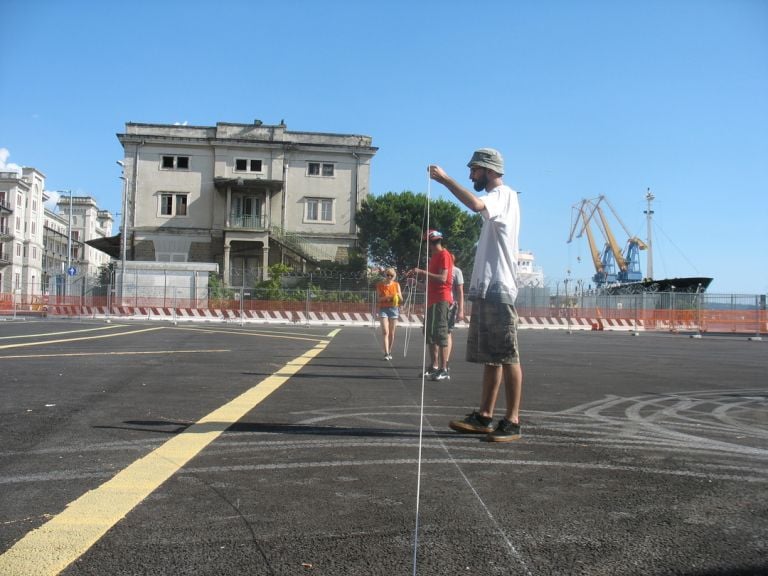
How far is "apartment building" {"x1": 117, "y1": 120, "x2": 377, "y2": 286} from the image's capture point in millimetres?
44469

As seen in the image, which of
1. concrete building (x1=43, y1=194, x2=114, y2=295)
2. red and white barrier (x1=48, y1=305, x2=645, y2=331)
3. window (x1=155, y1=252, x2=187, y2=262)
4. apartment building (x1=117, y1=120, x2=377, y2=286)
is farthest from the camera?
concrete building (x1=43, y1=194, x2=114, y2=295)

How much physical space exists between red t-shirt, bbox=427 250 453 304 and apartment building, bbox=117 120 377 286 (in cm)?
3660

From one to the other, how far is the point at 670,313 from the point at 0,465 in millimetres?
32132

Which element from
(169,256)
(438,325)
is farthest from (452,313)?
(169,256)

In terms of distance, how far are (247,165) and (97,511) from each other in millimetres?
44496

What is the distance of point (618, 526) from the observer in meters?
2.44

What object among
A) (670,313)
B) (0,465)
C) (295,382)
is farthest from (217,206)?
(0,465)

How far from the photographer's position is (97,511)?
2447mm

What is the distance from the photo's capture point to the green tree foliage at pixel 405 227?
4375 cm

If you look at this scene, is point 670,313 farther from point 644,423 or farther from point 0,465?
point 0,465

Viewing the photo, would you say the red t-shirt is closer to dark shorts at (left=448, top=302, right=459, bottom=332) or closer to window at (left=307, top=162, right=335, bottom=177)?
dark shorts at (left=448, top=302, right=459, bottom=332)

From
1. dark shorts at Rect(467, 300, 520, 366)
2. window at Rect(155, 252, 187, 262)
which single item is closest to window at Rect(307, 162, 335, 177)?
window at Rect(155, 252, 187, 262)

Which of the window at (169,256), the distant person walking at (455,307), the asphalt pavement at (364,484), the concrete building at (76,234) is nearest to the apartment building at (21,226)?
the concrete building at (76,234)

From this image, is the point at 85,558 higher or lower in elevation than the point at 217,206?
lower
